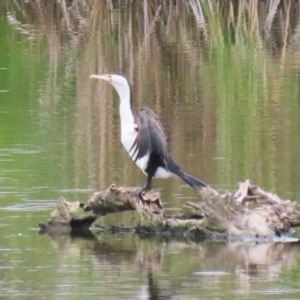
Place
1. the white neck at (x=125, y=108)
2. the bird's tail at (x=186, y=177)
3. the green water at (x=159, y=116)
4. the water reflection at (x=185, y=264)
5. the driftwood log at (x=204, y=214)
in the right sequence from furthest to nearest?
1. the white neck at (x=125, y=108)
2. the bird's tail at (x=186, y=177)
3. the driftwood log at (x=204, y=214)
4. the green water at (x=159, y=116)
5. the water reflection at (x=185, y=264)

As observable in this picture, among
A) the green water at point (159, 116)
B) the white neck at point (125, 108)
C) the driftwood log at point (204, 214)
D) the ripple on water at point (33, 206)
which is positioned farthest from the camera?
the ripple on water at point (33, 206)

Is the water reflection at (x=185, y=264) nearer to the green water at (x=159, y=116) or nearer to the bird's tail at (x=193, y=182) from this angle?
the green water at (x=159, y=116)

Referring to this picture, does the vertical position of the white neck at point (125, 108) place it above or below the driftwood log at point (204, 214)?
above

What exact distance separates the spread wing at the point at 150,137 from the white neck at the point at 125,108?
242mm

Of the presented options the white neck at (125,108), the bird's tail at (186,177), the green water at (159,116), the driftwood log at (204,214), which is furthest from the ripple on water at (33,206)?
the bird's tail at (186,177)

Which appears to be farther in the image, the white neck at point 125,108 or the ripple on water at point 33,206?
the ripple on water at point 33,206

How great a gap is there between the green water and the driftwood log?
152 millimetres

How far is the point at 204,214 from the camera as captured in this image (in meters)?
8.55

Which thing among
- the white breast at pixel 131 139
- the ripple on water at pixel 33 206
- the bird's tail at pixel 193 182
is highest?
the white breast at pixel 131 139

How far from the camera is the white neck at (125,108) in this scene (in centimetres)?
938

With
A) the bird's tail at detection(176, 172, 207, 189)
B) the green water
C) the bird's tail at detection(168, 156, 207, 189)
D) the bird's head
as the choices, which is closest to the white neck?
the bird's head

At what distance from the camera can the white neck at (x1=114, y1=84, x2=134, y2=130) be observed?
9383 mm

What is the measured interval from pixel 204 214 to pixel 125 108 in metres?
1.29

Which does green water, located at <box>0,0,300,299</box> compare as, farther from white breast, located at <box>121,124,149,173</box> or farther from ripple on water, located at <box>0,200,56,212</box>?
white breast, located at <box>121,124,149,173</box>
